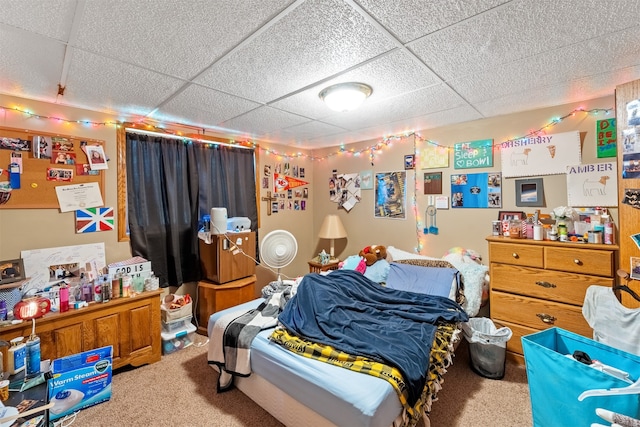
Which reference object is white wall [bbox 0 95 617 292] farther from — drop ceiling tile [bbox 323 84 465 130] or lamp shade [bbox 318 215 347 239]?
drop ceiling tile [bbox 323 84 465 130]

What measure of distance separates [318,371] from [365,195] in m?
2.59

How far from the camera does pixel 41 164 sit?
2.29 metres

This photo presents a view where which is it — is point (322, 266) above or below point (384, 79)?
below

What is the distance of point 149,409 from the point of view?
6.29 feet

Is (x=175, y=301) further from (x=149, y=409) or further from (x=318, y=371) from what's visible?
(x=318, y=371)

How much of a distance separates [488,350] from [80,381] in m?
2.94

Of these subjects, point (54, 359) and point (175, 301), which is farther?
point (175, 301)

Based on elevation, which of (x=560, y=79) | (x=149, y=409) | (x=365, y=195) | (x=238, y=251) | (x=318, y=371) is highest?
(x=560, y=79)

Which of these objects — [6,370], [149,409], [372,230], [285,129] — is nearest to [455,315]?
[372,230]

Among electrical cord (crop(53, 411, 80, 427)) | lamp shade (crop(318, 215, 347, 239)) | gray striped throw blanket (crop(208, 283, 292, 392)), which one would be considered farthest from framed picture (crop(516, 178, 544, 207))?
electrical cord (crop(53, 411, 80, 427))

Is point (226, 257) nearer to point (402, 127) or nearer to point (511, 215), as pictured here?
point (402, 127)

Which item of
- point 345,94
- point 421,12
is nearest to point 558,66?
point 421,12

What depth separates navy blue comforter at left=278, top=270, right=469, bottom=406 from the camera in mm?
1645

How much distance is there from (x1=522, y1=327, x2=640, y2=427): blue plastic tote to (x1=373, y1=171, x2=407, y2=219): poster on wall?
2.02 metres
